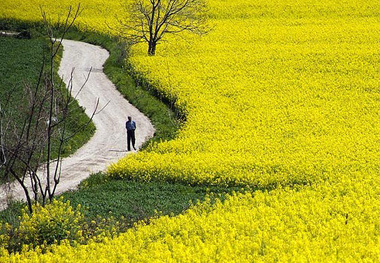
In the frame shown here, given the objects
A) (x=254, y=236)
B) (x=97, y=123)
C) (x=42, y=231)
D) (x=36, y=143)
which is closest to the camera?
(x=254, y=236)

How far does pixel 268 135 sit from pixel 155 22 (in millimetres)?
22764

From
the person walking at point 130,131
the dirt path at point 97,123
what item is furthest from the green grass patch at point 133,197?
the person walking at point 130,131

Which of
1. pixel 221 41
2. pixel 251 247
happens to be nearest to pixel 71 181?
pixel 251 247

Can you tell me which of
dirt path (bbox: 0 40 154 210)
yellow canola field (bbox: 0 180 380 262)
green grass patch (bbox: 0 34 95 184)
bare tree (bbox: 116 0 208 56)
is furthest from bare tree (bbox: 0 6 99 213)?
bare tree (bbox: 116 0 208 56)

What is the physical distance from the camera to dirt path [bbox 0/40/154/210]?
24.0 m

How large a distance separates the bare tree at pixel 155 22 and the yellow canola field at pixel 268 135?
1.00 m

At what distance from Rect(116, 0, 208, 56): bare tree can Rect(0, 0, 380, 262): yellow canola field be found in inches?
39.5

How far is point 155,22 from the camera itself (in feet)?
157

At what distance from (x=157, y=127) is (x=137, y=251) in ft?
53.6

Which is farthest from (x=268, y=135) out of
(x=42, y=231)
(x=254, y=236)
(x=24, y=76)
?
(x=24, y=76)

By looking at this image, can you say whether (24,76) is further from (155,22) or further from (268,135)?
(155,22)

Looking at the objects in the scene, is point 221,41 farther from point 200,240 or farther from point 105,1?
point 200,240

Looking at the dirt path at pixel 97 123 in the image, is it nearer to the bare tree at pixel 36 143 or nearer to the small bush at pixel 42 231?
the bare tree at pixel 36 143

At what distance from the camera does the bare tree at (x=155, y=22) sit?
4300cm
